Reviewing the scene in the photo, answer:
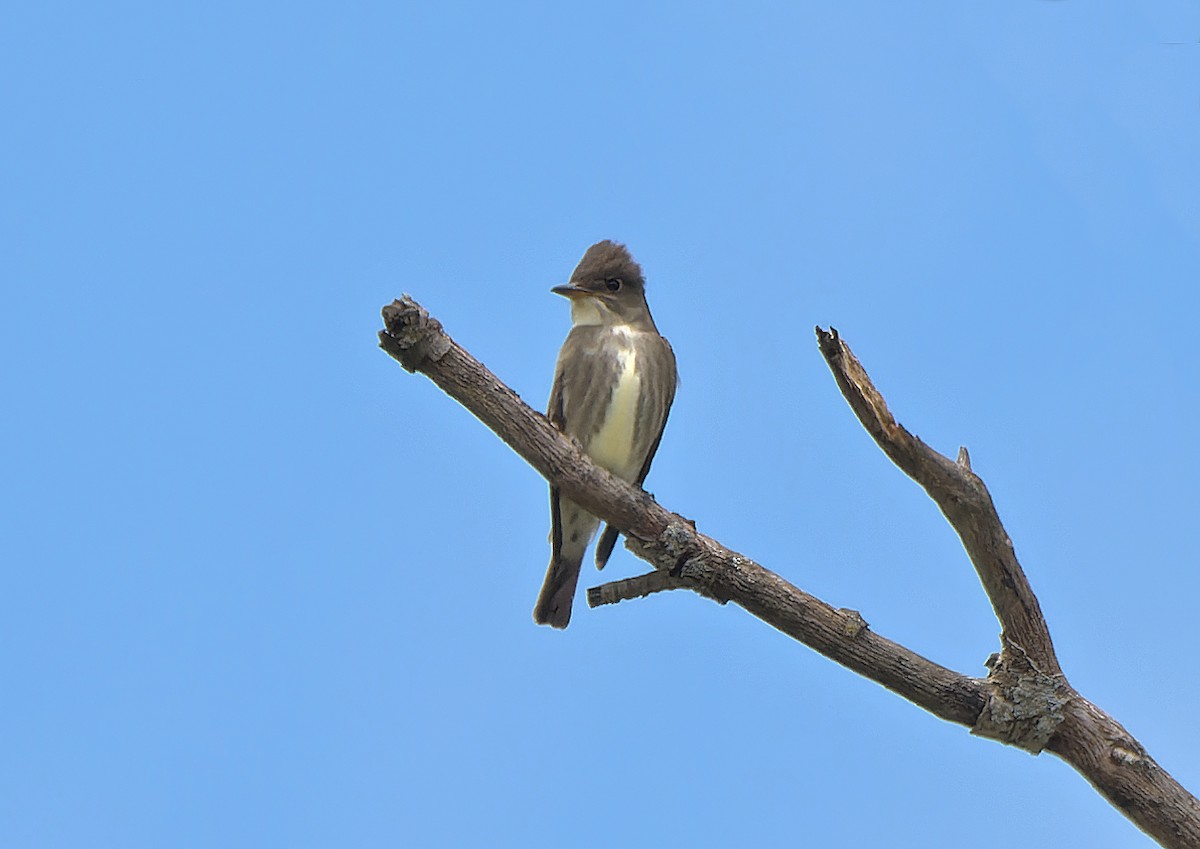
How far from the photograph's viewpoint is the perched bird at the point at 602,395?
343 inches

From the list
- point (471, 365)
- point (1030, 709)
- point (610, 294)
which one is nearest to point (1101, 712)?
point (1030, 709)

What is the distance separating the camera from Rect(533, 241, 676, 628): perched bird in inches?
343

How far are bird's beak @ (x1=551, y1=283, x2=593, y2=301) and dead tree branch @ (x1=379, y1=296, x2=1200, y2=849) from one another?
264 centimetres

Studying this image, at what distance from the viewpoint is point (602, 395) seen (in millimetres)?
8695

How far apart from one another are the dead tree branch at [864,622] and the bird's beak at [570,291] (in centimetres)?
264

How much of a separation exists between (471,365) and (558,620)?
2.99 meters

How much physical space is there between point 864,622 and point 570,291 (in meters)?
3.60

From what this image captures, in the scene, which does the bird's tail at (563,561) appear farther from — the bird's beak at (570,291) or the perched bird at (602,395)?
the bird's beak at (570,291)

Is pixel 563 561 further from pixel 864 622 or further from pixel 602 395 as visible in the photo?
pixel 864 622

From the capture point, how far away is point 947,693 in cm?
631

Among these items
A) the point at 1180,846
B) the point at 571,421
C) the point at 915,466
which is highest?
the point at 571,421

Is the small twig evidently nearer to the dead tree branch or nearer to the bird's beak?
the dead tree branch

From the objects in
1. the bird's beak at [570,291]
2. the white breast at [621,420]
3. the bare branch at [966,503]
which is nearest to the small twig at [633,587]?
the bare branch at [966,503]

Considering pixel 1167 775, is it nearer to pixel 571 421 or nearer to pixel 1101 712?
pixel 1101 712
